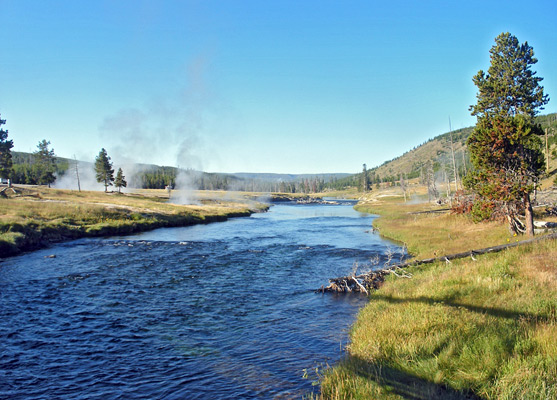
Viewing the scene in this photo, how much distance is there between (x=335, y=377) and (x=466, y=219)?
113 ft

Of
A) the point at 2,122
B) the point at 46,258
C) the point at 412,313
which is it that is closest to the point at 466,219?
the point at 412,313

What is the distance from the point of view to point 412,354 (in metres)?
8.82

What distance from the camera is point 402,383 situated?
7.60 m

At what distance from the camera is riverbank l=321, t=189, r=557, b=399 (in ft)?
23.1

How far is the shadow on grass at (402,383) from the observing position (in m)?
6.88

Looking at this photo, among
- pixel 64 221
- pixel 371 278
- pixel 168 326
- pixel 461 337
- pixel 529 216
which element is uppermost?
pixel 64 221

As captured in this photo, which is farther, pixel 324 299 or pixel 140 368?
pixel 324 299

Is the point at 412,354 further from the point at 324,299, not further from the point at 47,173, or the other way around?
the point at 47,173

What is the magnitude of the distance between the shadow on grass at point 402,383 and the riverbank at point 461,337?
0.07ft

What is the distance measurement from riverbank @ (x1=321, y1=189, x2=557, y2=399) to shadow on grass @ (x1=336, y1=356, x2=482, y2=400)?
0.07ft

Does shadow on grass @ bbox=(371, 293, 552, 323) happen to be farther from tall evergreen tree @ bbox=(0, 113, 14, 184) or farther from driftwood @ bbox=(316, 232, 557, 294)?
tall evergreen tree @ bbox=(0, 113, 14, 184)

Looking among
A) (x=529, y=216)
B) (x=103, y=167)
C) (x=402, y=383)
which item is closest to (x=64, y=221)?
(x=402, y=383)

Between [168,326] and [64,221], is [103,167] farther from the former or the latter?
[168,326]

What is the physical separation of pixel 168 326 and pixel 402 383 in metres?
9.49
